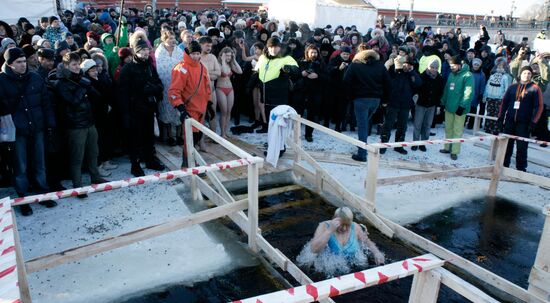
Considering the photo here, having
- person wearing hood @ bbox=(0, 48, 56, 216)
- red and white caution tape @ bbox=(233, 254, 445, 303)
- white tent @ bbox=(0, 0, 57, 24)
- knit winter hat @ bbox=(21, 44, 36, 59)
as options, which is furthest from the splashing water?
white tent @ bbox=(0, 0, 57, 24)

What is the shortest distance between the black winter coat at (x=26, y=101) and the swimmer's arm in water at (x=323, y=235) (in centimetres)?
351

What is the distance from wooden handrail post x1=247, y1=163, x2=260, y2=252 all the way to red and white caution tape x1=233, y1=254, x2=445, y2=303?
231 centimetres

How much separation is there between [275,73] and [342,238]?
3.66m

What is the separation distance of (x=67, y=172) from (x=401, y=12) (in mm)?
52269

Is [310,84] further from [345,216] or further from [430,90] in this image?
[345,216]

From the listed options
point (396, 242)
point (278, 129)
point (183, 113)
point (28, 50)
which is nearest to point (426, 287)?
point (396, 242)

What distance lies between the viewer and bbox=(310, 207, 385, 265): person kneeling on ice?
14.9ft

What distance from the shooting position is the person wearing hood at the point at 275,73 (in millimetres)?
Result: 7383

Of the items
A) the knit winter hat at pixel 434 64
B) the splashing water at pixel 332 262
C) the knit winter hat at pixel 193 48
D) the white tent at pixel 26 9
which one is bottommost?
the splashing water at pixel 332 262

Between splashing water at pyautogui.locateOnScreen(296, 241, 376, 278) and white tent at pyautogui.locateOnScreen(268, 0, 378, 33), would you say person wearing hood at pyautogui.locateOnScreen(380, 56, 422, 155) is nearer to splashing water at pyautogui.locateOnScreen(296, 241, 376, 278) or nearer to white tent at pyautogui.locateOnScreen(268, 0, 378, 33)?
splashing water at pyautogui.locateOnScreen(296, 241, 376, 278)

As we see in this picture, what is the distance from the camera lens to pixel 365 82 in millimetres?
7254

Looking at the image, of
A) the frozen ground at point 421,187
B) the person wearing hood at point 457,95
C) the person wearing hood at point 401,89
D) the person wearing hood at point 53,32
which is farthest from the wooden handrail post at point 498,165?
the person wearing hood at point 53,32

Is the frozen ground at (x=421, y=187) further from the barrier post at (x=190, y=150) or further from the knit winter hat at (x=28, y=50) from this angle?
the knit winter hat at (x=28, y=50)

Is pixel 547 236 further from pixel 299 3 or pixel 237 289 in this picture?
pixel 299 3
